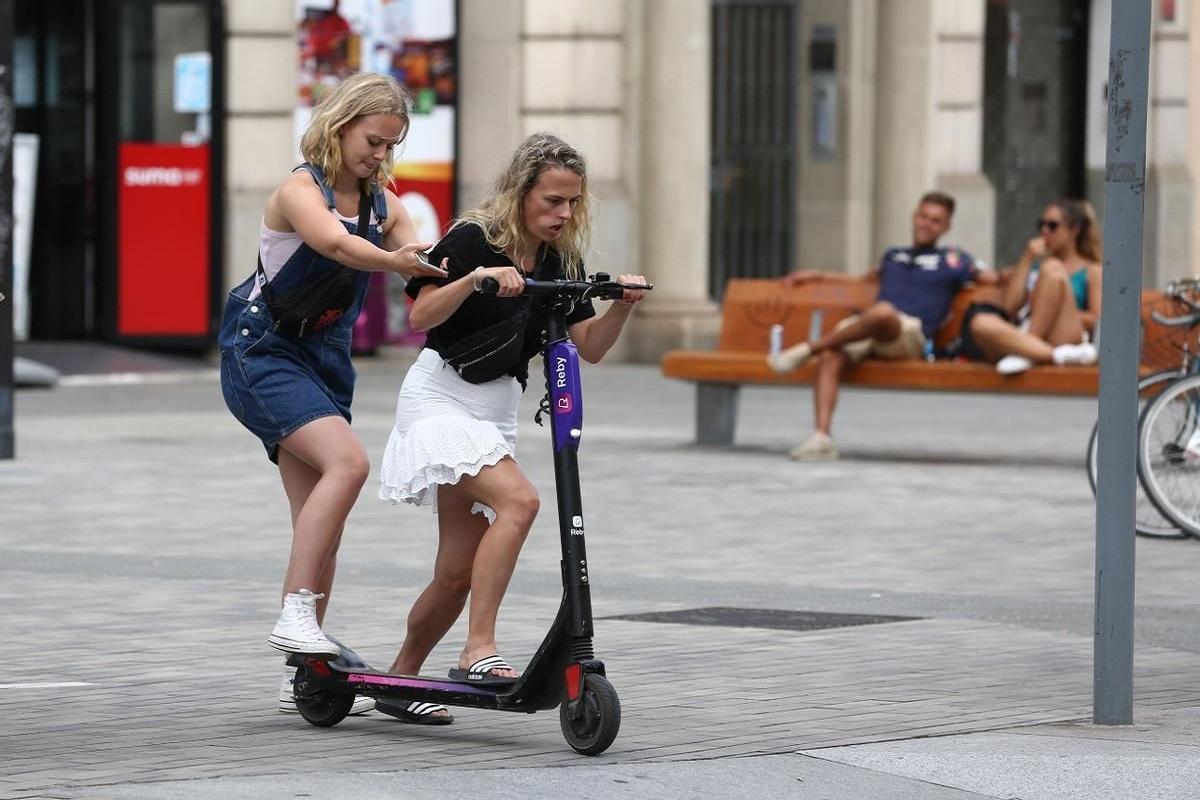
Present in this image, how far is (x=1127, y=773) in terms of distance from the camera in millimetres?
5656

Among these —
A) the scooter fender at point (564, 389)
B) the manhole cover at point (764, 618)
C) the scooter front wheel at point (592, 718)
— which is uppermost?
the scooter fender at point (564, 389)

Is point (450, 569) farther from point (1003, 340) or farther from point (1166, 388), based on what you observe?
point (1003, 340)

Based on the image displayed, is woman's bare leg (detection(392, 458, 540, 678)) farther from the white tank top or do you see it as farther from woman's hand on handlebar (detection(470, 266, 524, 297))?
the white tank top

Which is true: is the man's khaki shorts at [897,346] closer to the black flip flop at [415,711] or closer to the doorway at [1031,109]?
the black flip flop at [415,711]

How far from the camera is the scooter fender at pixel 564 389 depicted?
593 cm

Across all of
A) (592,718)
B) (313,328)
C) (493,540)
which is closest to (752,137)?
(313,328)

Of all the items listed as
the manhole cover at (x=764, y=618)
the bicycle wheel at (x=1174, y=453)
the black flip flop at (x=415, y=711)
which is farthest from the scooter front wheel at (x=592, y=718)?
the bicycle wheel at (x=1174, y=453)

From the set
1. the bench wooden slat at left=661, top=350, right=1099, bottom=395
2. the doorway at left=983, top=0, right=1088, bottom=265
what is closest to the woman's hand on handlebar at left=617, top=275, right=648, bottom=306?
the bench wooden slat at left=661, top=350, right=1099, bottom=395

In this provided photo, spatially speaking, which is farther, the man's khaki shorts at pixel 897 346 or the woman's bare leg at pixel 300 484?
the man's khaki shorts at pixel 897 346

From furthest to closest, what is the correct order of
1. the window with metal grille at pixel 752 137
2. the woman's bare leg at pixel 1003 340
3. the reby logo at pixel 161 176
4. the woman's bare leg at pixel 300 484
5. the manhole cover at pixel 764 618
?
the window with metal grille at pixel 752 137 → the reby logo at pixel 161 176 → the woman's bare leg at pixel 1003 340 → the manhole cover at pixel 764 618 → the woman's bare leg at pixel 300 484

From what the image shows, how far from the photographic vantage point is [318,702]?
20.2 ft

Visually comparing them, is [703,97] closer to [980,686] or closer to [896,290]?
[896,290]

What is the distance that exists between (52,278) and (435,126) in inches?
133

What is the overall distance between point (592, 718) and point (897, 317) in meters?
7.98
